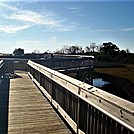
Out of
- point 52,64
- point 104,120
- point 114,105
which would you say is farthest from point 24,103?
point 52,64

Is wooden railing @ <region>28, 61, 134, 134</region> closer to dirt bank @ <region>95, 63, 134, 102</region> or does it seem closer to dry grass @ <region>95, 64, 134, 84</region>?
dirt bank @ <region>95, 63, 134, 102</region>

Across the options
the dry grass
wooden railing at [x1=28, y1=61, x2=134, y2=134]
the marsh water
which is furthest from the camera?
the dry grass

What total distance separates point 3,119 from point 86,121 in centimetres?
219

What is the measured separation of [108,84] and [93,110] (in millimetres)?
20156

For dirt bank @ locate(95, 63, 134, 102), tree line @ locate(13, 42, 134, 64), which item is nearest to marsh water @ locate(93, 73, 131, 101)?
dirt bank @ locate(95, 63, 134, 102)

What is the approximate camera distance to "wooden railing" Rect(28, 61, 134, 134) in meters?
2.44

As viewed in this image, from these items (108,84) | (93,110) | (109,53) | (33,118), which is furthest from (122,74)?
(93,110)

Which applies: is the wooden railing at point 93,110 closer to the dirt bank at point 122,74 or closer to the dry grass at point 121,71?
the dirt bank at point 122,74

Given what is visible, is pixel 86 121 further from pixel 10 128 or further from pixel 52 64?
pixel 52 64

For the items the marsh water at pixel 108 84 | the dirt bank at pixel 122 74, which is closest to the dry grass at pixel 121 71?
the dirt bank at pixel 122 74

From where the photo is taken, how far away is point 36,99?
7.43 metres

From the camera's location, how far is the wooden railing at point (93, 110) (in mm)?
2437

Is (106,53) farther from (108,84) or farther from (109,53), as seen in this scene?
(108,84)

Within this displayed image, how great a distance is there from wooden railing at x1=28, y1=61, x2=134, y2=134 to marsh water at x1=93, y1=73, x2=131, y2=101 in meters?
15.1
